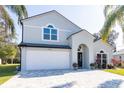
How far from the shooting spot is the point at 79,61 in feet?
88.0

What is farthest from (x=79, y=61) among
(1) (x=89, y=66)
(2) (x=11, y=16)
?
(2) (x=11, y=16)

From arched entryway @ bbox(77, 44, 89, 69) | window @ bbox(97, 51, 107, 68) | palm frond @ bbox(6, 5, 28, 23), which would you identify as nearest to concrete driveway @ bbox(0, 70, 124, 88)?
palm frond @ bbox(6, 5, 28, 23)

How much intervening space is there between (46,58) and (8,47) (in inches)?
996

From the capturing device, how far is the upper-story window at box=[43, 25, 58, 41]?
24405 mm

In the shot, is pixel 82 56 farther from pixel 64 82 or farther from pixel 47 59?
pixel 64 82

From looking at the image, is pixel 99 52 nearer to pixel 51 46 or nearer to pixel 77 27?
pixel 77 27

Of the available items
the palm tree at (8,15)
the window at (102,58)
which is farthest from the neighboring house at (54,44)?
the palm tree at (8,15)

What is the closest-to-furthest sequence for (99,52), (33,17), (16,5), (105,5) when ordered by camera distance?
1. (16,5)
2. (105,5)
3. (33,17)
4. (99,52)

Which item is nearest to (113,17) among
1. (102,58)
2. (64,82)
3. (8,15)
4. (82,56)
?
(64,82)

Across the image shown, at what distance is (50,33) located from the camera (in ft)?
80.9

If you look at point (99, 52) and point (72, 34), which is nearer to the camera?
point (72, 34)

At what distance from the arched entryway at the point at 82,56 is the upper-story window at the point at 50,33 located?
4.64 m

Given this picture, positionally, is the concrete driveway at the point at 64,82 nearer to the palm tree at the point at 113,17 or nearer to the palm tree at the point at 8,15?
the palm tree at the point at 8,15

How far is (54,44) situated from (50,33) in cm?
177
